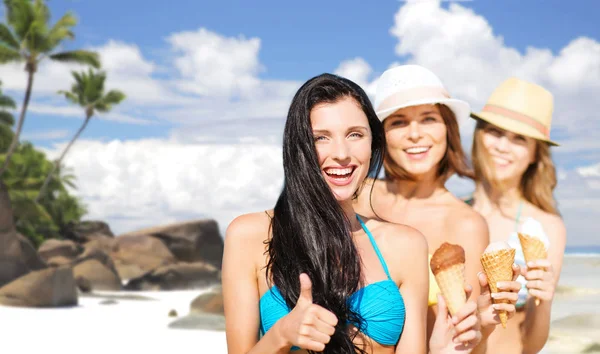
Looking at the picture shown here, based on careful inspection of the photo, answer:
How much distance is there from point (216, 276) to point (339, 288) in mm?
25640

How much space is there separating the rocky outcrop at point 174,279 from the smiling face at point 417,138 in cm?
2336

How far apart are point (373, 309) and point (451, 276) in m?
0.60

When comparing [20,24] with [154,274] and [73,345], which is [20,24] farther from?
[73,345]

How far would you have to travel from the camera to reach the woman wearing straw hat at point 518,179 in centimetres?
469

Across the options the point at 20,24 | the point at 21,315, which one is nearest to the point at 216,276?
the point at 21,315

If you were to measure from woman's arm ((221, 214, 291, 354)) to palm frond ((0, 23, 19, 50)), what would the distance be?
38927 millimetres

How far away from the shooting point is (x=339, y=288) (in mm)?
3109

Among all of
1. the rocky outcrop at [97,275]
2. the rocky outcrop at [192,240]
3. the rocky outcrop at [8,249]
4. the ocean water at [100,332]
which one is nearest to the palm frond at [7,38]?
the rocky outcrop at [192,240]

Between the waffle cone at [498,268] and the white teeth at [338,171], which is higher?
the white teeth at [338,171]

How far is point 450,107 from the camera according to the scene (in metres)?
4.27

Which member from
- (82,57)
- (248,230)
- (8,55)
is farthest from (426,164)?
(82,57)

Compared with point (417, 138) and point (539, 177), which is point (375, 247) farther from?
point (539, 177)

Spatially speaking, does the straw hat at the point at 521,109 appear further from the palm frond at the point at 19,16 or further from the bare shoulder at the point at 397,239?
the palm frond at the point at 19,16

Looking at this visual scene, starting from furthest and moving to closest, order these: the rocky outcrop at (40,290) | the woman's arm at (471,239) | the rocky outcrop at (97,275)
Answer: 1. the rocky outcrop at (97,275)
2. the rocky outcrop at (40,290)
3. the woman's arm at (471,239)
